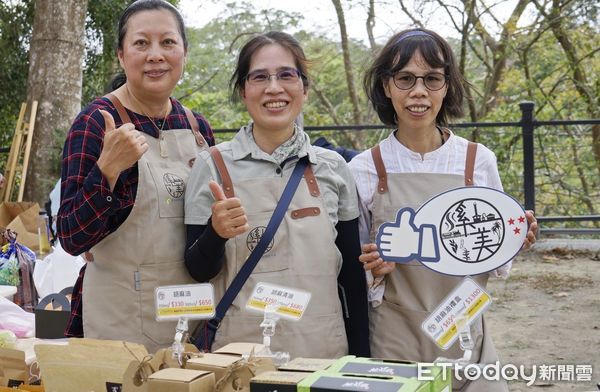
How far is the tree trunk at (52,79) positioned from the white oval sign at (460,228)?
617 centimetres

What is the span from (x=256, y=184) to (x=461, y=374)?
739 mm

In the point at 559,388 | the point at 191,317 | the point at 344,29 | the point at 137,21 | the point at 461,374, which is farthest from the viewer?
the point at 344,29

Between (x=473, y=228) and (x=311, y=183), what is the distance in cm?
45

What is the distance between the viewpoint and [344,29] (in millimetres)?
10594

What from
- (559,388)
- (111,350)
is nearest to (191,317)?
(111,350)


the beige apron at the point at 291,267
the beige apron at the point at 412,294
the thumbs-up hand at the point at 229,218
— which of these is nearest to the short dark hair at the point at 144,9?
the beige apron at the point at 291,267

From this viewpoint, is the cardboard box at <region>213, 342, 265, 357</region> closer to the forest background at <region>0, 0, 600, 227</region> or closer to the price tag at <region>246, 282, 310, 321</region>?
the price tag at <region>246, 282, 310, 321</region>

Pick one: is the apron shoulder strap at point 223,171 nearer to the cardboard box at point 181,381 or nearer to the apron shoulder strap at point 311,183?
the apron shoulder strap at point 311,183

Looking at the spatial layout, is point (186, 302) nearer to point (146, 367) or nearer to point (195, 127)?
point (146, 367)

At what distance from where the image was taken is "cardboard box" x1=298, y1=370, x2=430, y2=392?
1401 mm

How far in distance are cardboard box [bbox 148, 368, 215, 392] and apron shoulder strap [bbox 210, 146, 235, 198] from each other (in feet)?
1.67

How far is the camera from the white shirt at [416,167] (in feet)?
6.76

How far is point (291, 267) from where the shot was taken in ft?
6.26

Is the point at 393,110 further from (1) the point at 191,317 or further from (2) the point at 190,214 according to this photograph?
(1) the point at 191,317
